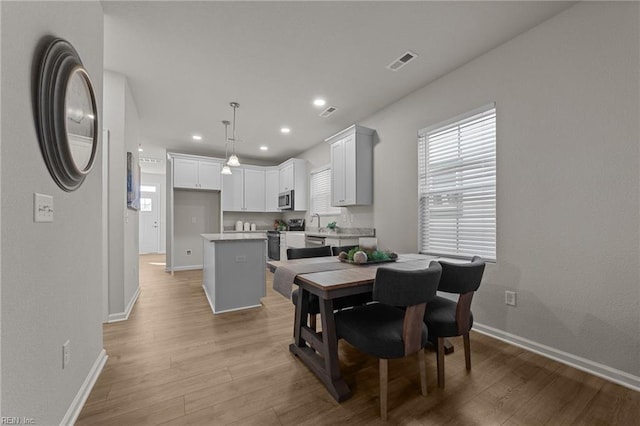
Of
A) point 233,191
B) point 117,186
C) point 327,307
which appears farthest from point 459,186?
point 233,191

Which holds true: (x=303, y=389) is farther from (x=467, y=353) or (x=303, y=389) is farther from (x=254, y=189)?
(x=254, y=189)

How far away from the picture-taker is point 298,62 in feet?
9.09

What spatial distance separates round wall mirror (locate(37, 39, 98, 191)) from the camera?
1.21 m

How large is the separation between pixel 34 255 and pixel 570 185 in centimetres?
338

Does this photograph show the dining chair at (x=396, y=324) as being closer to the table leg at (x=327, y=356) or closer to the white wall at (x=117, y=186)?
the table leg at (x=327, y=356)

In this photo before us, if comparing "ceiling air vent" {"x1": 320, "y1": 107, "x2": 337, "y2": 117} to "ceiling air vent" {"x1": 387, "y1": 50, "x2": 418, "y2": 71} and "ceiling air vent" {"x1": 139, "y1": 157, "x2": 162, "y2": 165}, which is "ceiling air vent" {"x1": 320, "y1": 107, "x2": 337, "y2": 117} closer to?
"ceiling air vent" {"x1": 387, "y1": 50, "x2": 418, "y2": 71}

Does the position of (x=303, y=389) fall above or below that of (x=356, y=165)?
below

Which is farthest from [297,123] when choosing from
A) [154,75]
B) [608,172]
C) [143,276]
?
[143,276]

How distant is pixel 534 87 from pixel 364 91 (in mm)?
1787

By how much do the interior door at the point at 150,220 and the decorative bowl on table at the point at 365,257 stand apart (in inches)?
350

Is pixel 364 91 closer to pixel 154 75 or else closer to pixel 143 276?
pixel 154 75

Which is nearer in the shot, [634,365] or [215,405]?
[215,405]

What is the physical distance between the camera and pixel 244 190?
6438 mm

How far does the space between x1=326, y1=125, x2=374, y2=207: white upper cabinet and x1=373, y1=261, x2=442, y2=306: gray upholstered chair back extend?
8.58 ft
